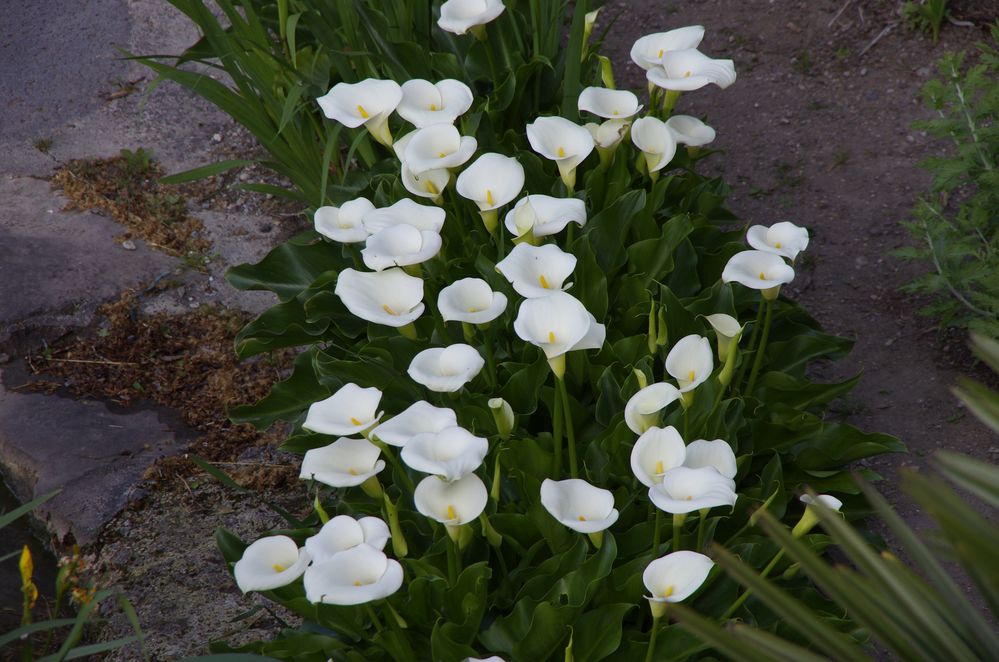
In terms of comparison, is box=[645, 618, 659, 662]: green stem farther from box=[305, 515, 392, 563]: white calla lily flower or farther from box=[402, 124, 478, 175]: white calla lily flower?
box=[402, 124, 478, 175]: white calla lily flower

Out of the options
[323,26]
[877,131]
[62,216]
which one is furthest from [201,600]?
[877,131]

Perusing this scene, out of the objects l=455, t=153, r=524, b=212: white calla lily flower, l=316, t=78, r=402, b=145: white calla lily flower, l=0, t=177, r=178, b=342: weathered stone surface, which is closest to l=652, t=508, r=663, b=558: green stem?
l=455, t=153, r=524, b=212: white calla lily flower

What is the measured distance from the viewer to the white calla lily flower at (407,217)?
158 cm

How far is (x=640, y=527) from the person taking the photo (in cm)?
139

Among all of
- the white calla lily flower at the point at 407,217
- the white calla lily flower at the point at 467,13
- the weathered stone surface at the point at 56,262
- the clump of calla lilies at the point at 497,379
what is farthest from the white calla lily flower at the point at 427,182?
the weathered stone surface at the point at 56,262

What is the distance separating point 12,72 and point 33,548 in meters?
2.29

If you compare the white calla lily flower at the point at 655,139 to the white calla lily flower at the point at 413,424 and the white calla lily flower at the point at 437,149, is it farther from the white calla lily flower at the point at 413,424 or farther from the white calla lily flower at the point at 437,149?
the white calla lily flower at the point at 413,424

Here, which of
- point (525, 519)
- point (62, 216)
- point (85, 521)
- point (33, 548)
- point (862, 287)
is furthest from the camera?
point (62, 216)

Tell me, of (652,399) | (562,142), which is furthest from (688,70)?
(652,399)

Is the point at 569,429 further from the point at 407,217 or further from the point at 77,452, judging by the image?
the point at 77,452

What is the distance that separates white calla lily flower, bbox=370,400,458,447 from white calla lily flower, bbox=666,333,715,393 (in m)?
0.34

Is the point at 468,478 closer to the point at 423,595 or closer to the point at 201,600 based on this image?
the point at 423,595

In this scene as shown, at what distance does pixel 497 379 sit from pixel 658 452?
1.59 ft

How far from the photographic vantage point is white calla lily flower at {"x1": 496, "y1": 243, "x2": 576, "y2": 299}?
142 centimetres
